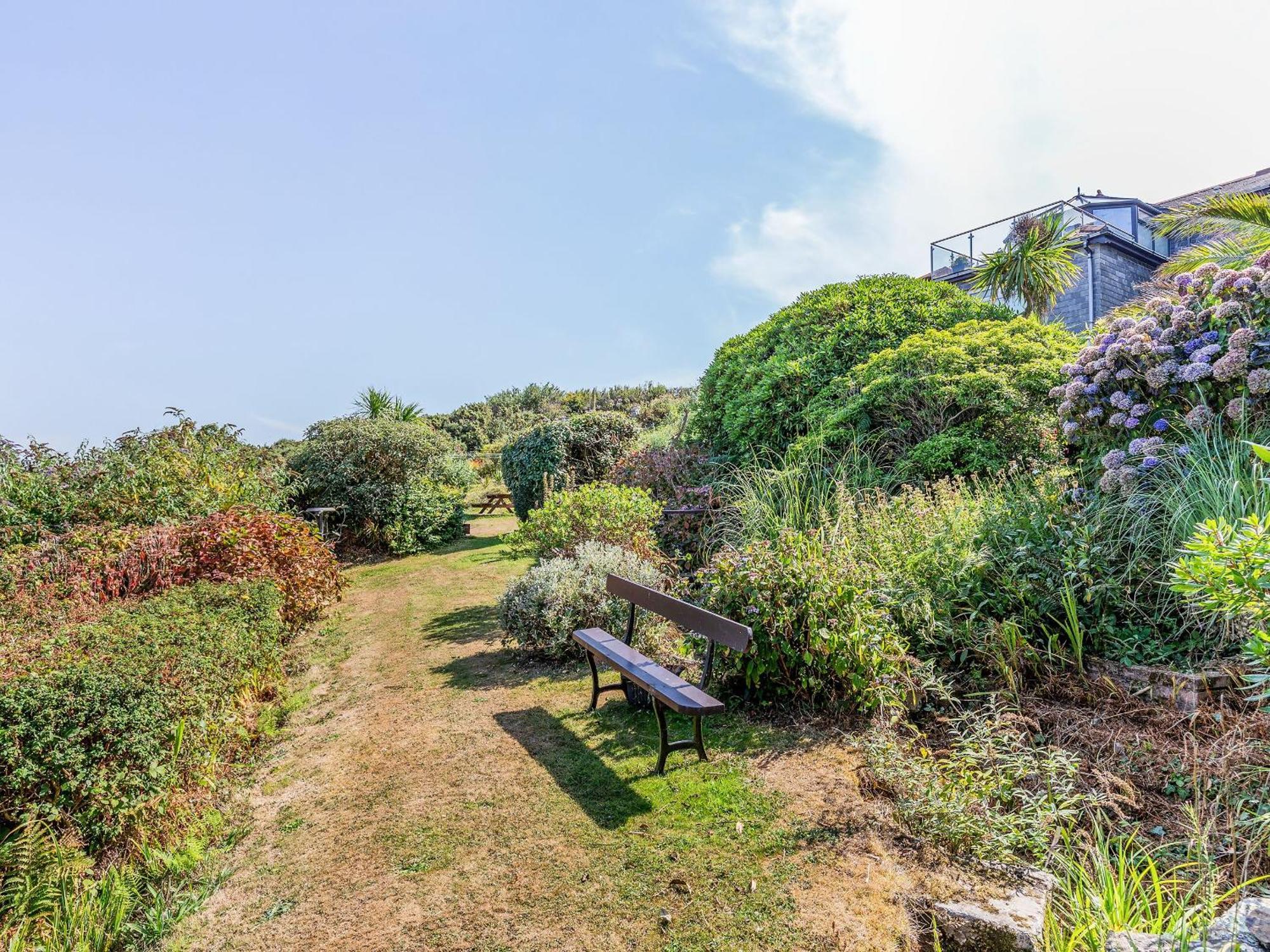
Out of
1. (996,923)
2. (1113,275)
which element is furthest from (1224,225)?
(1113,275)

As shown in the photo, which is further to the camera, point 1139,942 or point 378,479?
point 378,479

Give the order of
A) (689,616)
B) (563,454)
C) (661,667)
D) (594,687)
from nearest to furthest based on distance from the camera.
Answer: (689,616) < (661,667) < (594,687) < (563,454)

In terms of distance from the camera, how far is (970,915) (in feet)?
8.23

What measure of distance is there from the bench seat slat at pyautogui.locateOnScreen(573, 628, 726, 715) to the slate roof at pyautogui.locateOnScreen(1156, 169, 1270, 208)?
74.7ft

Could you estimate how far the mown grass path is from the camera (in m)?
2.74

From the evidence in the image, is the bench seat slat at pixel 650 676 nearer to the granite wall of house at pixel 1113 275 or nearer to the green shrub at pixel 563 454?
the green shrub at pixel 563 454

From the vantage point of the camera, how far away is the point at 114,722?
325cm

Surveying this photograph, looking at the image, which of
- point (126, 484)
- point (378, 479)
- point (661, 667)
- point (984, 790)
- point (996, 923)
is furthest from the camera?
point (378, 479)

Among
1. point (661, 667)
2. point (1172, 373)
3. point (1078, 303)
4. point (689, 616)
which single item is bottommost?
point (661, 667)

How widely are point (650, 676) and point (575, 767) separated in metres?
0.66

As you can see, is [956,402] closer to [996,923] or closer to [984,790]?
[984,790]

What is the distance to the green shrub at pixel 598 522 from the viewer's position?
7293 mm

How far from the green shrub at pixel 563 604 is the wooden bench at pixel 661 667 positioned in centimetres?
54

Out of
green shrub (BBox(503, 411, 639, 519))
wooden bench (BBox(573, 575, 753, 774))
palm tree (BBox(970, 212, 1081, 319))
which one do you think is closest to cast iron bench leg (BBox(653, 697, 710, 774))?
wooden bench (BBox(573, 575, 753, 774))
